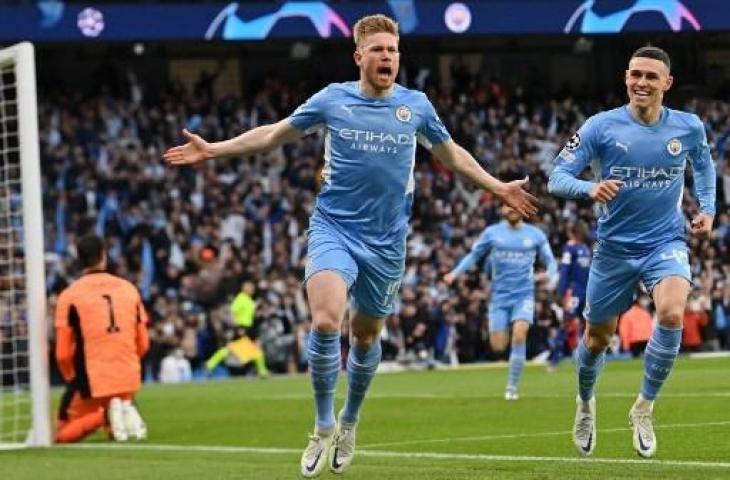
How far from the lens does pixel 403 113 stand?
11.0m

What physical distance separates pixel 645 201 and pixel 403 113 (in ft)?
6.07

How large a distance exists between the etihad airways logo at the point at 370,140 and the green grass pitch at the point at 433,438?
6.73ft

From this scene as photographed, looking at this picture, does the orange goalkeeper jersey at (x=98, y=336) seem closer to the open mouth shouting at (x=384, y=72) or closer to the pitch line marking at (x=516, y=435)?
the pitch line marking at (x=516, y=435)

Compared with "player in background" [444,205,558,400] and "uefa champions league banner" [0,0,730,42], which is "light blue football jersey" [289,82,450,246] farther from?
"uefa champions league banner" [0,0,730,42]

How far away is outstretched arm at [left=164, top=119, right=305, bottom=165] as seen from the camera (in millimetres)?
10430

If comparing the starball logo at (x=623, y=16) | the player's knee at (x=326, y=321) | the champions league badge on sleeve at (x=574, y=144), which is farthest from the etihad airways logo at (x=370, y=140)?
the starball logo at (x=623, y=16)

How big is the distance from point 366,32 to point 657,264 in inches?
100

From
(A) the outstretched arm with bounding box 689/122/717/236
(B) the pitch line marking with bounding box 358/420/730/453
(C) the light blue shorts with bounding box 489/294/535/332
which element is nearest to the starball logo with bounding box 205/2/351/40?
(C) the light blue shorts with bounding box 489/294/535/332

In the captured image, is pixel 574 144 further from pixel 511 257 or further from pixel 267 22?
pixel 267 22

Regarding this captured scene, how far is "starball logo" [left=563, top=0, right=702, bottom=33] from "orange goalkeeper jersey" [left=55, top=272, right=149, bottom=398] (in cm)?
2558

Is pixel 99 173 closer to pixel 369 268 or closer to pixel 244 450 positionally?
pixel 244 450

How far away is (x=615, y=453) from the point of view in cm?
1231

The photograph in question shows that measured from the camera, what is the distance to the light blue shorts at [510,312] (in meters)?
22.5

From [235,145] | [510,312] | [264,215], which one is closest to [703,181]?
[235,145]
